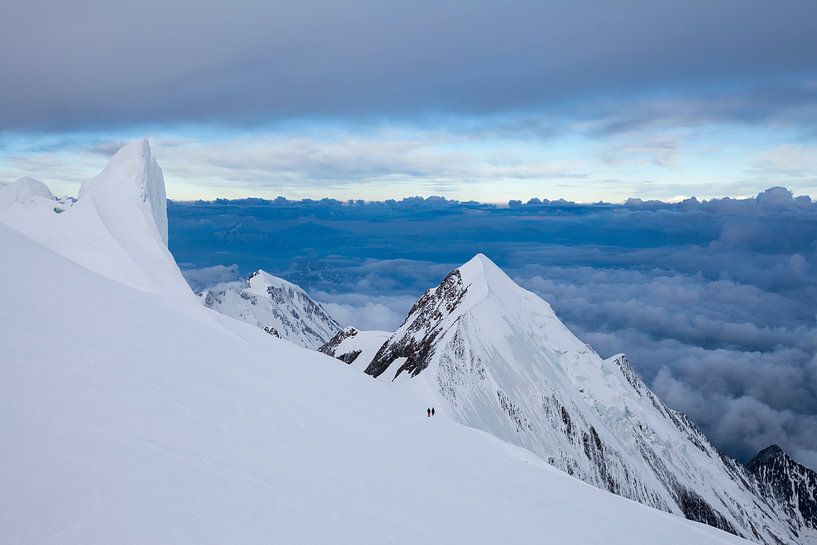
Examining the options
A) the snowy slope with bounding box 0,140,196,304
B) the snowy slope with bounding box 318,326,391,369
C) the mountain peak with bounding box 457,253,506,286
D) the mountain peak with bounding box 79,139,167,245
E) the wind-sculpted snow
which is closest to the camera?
the wind-sculpted snow

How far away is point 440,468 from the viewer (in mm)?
16484

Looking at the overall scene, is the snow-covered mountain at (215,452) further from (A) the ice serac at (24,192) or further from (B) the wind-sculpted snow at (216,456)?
(A) the ice serac at (24,192)

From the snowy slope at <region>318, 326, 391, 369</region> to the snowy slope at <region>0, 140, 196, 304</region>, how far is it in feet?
175

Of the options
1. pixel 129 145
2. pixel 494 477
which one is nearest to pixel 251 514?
pixel 494 477

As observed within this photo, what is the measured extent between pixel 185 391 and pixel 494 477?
1098 cm

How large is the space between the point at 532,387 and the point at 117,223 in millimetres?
60669

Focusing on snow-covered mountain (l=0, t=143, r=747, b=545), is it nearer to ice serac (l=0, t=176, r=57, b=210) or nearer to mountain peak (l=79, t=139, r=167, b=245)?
mountain peak (l=79, t=139, r=167, b=245)

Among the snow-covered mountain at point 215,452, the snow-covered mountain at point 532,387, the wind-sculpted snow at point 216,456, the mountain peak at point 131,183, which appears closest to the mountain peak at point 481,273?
the snow-covered mountain at point 532,387

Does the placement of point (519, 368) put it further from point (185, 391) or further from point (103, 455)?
point (103, 455)

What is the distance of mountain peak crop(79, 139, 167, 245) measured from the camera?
48.7 metres

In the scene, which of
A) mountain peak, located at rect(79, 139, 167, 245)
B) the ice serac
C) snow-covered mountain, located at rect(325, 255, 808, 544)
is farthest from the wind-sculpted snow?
snow-covered mountain, located at rect(325, 255, 808, 544)

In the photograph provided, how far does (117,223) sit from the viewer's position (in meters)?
44.2

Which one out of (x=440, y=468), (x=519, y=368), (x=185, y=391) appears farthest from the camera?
(x=519, y=368)

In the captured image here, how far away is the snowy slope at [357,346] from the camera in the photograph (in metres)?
101
